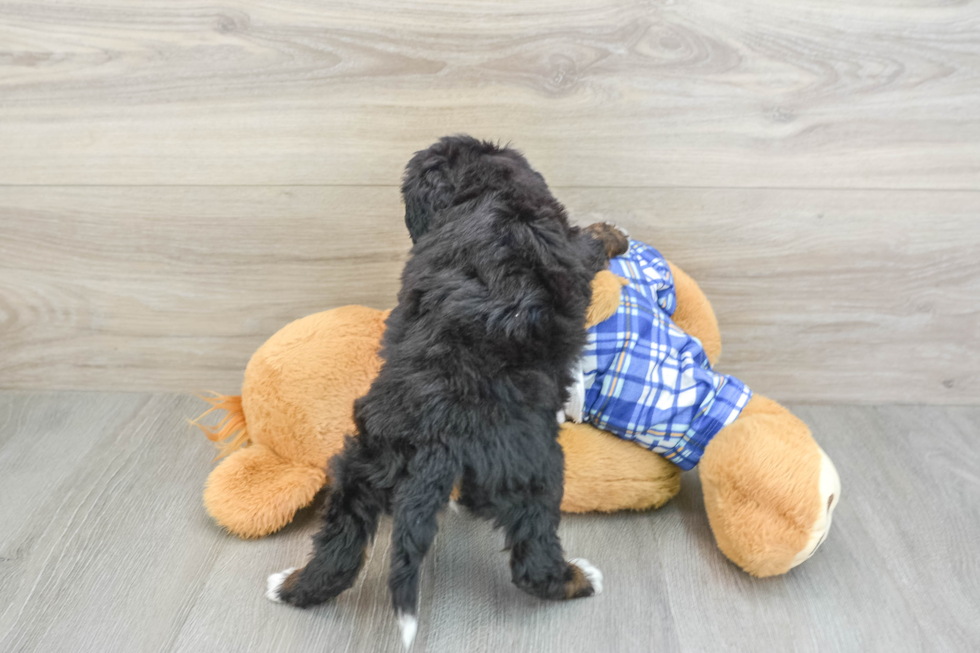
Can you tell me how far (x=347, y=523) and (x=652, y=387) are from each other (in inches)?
18.1

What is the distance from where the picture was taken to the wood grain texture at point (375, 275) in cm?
122

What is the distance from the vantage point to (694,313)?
3.82 feet

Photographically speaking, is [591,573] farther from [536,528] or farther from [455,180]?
[455,180]

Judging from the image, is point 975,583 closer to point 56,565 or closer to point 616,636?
point 616,636

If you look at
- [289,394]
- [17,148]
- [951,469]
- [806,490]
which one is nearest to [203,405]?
[289,394]

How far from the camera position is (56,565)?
3.17 ft

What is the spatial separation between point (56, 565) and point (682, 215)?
3.64 ft

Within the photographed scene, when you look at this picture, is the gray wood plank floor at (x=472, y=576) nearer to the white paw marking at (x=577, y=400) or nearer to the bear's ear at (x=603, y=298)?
the white paw marking at (x=577, y=400)

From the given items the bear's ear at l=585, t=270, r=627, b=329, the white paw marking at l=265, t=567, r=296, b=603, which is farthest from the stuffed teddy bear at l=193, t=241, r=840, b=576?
the white paw marking at l=265, t=567, r=296, b=603

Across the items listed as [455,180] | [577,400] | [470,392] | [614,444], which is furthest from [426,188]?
[614,444]

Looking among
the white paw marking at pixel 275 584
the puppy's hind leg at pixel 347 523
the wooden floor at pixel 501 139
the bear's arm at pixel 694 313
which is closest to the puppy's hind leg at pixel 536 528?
the puppy's hind leg at pixel 347 523

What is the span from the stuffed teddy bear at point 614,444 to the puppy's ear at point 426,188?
0.79 ft

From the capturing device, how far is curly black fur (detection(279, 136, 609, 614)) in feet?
2.52

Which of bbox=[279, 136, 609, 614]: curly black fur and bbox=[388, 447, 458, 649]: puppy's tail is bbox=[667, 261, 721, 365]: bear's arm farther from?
bbox=[388, 447, 458, 649]: puppy's tail
